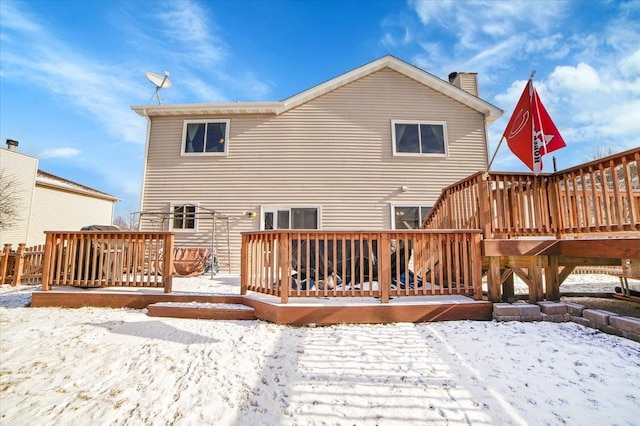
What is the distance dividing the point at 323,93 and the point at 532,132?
21.6 feet

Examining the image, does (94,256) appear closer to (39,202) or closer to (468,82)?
(468,82)


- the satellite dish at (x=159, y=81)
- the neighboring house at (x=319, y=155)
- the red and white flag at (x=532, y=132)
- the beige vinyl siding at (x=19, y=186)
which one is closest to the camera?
the red and white flag at (x=532, y=132)

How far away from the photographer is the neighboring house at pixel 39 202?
14.3 meters

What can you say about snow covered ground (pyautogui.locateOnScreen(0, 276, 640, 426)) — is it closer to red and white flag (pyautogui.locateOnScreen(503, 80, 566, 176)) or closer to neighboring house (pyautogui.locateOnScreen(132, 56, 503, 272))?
red and white flag (pyautogui.locateOnScreen(503, 80, 566, 176))

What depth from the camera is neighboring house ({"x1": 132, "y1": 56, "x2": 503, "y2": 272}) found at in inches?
359

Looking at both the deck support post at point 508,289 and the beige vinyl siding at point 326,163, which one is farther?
the beige vinyl siding at point 326,163

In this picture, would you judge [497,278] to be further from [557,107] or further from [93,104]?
[557,107]

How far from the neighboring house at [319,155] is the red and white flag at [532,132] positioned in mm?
4114

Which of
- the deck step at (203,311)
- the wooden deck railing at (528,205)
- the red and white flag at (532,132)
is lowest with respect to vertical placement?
the deck step at (203,311)

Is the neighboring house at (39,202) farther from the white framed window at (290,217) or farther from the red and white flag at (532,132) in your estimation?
the red and white flag at (532,132)

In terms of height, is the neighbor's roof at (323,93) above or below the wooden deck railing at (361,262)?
above

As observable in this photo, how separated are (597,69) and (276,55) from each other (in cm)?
1940

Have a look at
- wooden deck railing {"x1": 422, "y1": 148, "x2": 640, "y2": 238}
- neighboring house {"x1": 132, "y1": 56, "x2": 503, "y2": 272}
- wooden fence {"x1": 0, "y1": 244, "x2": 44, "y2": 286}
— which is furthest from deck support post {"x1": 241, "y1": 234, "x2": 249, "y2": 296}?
wooden fence {"x1": 0, "y1": 244, "x2": 44, "y2": 286}

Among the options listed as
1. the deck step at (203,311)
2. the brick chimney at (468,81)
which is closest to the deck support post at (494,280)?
the deck step at (203,311)
